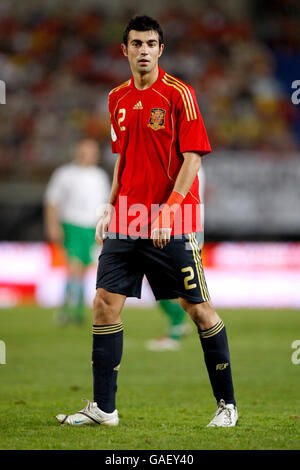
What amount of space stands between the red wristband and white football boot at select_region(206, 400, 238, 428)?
101cm

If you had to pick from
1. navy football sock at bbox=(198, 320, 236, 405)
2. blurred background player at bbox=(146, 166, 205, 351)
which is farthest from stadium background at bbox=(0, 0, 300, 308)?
navy football sock at bbox=(198, 320, 236, 405)

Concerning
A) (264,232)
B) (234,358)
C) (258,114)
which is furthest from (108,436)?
(258,114)

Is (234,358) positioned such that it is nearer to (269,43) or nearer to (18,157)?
(18,157)

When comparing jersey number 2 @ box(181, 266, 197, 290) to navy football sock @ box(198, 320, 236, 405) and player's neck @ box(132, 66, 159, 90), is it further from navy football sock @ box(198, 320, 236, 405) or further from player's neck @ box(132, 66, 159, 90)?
player's neck @ box(132, 66, 159, 90)

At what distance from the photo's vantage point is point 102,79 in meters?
18.6

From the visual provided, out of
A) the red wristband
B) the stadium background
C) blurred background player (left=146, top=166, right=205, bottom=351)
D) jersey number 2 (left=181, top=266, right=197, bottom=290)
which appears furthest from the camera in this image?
the stadium background

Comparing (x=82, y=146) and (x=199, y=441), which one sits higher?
(x=82, y=146)

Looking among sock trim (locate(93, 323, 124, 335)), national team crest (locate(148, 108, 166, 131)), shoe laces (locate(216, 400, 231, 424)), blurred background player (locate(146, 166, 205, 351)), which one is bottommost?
blurred background player (locate(146, 166, 205, 351))

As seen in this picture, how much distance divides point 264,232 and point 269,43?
6.23m

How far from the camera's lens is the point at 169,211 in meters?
4.26

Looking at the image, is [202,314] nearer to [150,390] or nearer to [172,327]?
[150,390]

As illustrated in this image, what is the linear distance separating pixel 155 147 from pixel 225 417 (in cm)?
148

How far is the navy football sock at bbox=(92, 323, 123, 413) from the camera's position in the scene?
14.5 ft

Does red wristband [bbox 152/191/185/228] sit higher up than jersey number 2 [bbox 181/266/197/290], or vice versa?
red wristband [bbox 152/191/185/228]
